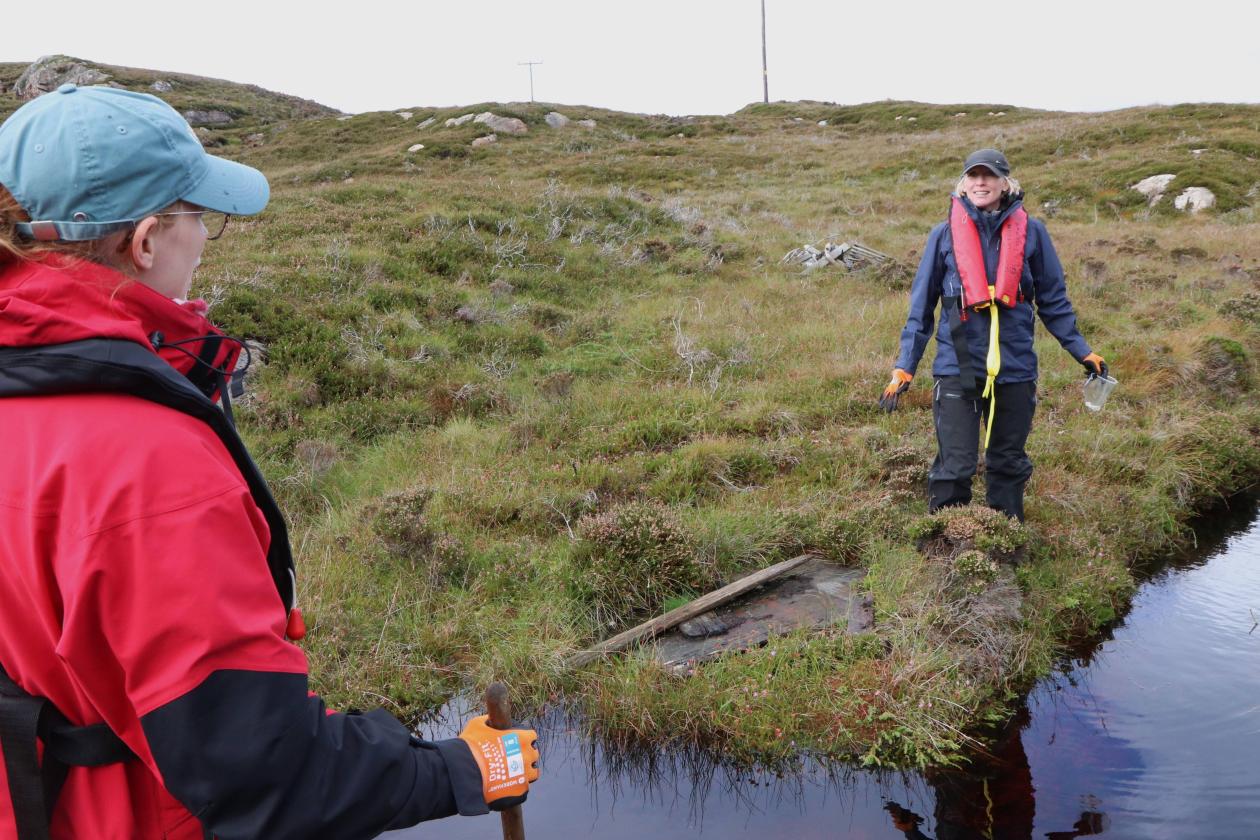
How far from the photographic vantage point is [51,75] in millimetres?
45750

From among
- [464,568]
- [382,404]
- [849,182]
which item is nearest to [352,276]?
[382,404]

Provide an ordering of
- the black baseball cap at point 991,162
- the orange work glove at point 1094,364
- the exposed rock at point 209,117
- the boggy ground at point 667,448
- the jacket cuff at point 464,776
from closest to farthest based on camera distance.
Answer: the jacket cuff at point 464,776
the boggy ground at point 667,448
the black baseball cap at point 991,162
the orange work glove at point 1094,364
the exposed rock at point 209,117

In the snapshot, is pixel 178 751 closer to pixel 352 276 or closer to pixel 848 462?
pixel 848 462

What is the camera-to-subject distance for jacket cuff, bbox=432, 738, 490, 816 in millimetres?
1757

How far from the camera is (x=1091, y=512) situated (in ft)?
21.8

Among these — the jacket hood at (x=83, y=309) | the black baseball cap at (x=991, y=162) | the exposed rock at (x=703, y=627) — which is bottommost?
the exposed rock at (x=703, y=627)

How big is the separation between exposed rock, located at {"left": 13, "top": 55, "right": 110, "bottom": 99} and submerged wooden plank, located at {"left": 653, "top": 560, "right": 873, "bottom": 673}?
1996 inches

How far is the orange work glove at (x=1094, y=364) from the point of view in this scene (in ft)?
19.7

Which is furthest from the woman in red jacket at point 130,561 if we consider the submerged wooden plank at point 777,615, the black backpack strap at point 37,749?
the submerged wooden plank at point 777,615

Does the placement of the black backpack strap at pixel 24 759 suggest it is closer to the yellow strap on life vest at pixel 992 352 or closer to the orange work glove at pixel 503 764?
the orange work glove at pixel 503 764

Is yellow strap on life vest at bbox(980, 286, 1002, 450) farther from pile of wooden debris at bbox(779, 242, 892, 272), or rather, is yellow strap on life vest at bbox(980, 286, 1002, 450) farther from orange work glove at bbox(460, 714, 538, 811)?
pile of wooden debris at bbox(779, 242, 892, 272)

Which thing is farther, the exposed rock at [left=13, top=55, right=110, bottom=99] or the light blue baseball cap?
the exposed rock at [left=13, top=55, right=110, bottom=99]

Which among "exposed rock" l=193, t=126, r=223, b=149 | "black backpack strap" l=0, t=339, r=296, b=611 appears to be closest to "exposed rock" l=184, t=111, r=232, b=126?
"exposed rock" l=193, t=126, r=223, b=149

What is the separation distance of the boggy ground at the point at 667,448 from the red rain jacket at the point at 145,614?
3112mm
